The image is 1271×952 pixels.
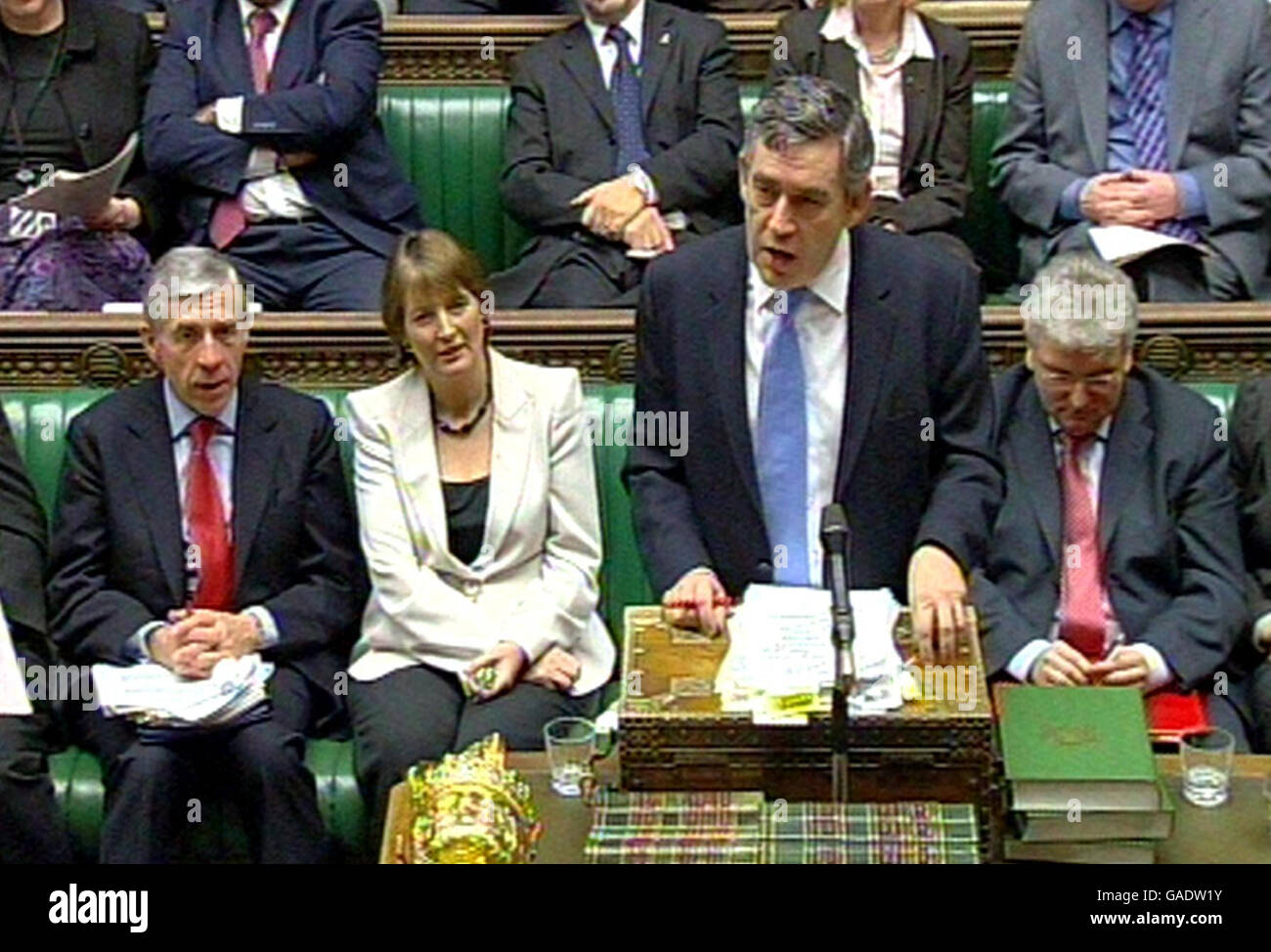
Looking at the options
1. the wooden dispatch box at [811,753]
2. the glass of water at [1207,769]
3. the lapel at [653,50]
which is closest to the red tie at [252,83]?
the lapel at [653,50]

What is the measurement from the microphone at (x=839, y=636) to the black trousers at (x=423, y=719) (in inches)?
39.8

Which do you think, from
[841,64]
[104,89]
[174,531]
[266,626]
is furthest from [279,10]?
[266,626]

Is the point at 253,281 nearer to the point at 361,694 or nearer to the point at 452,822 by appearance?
the point at 361,694

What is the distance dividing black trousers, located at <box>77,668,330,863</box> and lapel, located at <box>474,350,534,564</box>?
17.9 inches

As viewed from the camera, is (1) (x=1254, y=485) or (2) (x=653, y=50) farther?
(2) (x=653, y=50)

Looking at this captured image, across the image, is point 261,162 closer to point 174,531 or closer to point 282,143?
point 282,143

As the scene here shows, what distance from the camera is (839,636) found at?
2664mm

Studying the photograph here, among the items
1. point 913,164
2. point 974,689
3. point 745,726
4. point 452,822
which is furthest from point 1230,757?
point 913,164

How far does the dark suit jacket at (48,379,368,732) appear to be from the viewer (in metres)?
3.90

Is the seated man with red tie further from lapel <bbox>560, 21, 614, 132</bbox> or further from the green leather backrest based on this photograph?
the green leather backrest

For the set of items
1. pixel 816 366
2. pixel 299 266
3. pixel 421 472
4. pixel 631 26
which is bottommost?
pixel 421 472

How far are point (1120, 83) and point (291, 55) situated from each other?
63.5 inches

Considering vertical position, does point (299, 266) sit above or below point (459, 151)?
below

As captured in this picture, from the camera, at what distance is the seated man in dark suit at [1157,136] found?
464 cm
